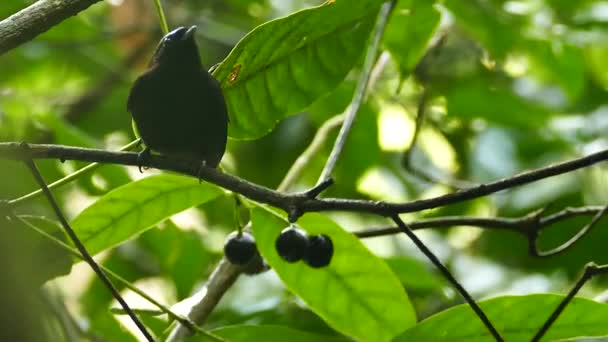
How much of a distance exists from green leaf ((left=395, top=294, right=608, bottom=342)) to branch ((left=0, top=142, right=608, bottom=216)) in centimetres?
35

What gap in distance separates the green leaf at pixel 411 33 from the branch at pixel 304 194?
2.96ft

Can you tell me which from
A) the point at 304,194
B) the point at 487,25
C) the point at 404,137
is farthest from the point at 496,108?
the point at 304,194

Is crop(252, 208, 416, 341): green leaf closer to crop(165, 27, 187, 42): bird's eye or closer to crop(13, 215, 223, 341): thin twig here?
crop(13, 215, 223, 341): thin twig

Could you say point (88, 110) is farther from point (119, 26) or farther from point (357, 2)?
point (357, 2)

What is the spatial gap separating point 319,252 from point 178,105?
1.38ft

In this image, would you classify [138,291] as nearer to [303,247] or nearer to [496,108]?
[303,247]

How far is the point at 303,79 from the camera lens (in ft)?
4.56

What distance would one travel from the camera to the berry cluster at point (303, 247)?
1.31 metres

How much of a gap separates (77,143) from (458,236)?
5.12 ft

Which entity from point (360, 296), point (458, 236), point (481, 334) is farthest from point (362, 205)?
point (458, 236)

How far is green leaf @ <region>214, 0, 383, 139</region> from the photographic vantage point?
1.35 m

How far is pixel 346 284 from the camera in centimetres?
149

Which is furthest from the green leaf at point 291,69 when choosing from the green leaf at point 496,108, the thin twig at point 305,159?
the green leaf at point 496,108

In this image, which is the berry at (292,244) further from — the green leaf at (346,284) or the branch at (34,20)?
the branch at (34,20)
